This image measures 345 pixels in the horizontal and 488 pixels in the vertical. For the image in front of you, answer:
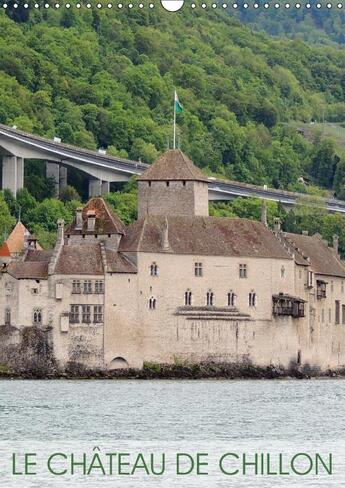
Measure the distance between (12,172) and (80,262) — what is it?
55410 mm

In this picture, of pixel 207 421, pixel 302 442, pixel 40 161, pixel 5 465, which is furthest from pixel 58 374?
pixel 40 161

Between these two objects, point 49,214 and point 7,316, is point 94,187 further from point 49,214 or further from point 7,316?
point 7,316

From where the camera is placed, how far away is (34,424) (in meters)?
79.2

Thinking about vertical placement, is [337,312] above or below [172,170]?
below

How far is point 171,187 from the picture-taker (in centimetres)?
12169

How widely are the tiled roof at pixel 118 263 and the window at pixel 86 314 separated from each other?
1954mm

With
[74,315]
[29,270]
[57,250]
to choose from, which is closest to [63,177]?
[57,250]

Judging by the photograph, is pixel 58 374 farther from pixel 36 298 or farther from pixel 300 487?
pixel 300 487

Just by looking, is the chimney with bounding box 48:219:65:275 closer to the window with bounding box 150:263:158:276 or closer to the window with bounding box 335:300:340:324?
the window with bounding box 150:263:158:276

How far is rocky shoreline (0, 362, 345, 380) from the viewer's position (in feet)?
368

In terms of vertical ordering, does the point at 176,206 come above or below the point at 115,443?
above

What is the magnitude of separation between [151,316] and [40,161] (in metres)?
61.0

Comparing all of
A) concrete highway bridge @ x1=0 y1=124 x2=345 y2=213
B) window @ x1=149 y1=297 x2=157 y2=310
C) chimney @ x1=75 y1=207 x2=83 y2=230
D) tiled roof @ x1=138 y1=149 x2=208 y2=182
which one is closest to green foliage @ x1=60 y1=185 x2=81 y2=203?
concrete highway bridge @ x1=0 y1=124 x2=345 y2=213

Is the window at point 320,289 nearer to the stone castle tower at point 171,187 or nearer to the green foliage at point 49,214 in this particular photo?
the stone castle tower at point 171,187
